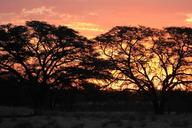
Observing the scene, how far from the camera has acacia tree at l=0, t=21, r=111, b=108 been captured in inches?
1759

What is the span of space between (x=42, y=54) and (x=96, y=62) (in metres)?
5.42

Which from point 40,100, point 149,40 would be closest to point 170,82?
point 149,40

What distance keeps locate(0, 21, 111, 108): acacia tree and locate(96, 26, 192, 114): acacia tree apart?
2887 millimetres

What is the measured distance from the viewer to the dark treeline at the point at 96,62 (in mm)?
43594

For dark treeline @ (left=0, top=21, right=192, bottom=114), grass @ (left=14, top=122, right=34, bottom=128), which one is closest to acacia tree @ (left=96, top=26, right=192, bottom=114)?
dark treeline @ (left=0, top=21, right=192, bottom=114)

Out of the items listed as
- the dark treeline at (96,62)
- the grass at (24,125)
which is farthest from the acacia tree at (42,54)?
the grass at (24,125)

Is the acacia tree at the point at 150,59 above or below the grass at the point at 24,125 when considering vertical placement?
above

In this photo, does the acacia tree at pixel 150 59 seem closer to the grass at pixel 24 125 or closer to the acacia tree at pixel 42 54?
the acacia tree at pixel 42 54

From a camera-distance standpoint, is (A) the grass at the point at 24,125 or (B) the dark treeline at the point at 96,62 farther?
(B) the dark treeline at the point at 96,62

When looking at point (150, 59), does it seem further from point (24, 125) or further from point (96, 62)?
point (24, 125)

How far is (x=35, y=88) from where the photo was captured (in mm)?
44094

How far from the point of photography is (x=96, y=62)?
4619cm

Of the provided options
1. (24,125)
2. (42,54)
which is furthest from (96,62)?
(24,125)

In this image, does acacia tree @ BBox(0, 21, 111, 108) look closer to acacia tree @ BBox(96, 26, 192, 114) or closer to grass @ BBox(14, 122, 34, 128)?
acacia tree @ BBox(96, 26, 192, 114)
